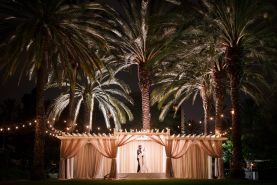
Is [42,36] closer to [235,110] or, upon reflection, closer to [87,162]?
[87,162]

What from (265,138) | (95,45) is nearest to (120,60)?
(95,45)

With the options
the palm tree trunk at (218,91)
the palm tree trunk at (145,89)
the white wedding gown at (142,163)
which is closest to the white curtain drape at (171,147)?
the white wedding gown at (142,163)

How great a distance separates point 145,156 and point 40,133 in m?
7.05

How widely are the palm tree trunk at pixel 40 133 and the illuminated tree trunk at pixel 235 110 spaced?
1161 centimetres

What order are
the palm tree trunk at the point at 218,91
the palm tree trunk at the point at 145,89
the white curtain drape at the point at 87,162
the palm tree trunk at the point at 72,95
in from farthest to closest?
the palm tree trunk at the point at 145,89 → the palm tree trunk at the point at 218,91 → the white curtain drape at the point at 87,162 → the palm tree trunk at the point at 72,95

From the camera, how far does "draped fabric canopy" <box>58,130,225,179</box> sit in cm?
2945

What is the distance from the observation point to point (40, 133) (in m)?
28.6

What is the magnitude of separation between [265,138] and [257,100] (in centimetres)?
439

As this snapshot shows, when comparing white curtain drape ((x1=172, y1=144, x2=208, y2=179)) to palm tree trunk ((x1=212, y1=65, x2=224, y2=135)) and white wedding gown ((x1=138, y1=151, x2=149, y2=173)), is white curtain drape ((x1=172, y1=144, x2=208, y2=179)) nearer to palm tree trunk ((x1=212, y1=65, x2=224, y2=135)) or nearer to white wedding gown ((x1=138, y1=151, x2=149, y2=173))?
white wedding gown ((x1=138, y1=151, x2=149, y2=173))

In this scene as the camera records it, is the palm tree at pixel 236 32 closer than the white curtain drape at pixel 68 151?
Yes

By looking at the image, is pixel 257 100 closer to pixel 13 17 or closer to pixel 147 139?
pixel 147 139

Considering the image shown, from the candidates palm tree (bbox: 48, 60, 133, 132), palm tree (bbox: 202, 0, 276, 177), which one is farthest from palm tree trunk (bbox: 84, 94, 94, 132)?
palm tree (bbox: 202, 0, 276, 177)

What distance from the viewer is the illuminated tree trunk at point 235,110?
27781mm

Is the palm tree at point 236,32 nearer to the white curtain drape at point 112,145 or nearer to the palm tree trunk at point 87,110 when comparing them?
the white curtain drape at point 112,145
